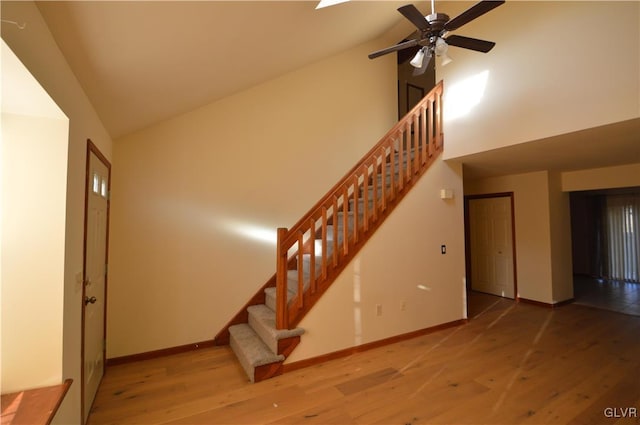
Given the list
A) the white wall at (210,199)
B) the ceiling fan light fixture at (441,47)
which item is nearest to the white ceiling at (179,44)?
the white wall at (210,199)

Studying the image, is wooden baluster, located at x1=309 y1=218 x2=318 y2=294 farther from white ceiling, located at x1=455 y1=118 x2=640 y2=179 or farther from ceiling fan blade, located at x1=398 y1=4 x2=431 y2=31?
white ceiling, located at x1=455 y1=118 x2=640 y2=179

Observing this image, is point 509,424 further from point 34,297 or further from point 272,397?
point 34,297

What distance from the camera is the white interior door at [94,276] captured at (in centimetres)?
197

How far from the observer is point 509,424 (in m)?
1.89

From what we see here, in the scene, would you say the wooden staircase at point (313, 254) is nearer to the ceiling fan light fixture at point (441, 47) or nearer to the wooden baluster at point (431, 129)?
the wooden baluster at point (431, 129)

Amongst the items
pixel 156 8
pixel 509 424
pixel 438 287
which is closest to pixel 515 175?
pixel 438 287

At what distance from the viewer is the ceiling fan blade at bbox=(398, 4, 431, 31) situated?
71.1 inches

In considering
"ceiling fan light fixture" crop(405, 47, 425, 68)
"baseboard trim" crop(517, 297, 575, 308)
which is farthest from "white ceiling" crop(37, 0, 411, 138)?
"baseboard trim" crop(517, 297, 575, 308)

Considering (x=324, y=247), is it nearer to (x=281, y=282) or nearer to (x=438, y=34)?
(x=281, y=282)

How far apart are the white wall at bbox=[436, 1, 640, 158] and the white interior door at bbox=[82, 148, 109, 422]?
12.4ft

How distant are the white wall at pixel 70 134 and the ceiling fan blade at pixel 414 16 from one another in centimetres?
185

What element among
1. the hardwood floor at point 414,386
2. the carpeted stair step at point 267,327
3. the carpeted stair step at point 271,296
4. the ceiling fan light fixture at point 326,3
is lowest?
the hardwood floor at point 414,386

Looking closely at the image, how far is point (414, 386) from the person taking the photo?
7.76ft

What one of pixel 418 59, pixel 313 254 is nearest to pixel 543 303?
pixel 313 254
